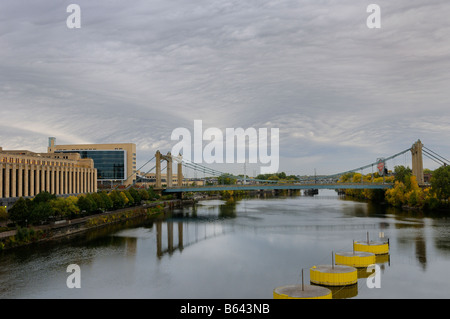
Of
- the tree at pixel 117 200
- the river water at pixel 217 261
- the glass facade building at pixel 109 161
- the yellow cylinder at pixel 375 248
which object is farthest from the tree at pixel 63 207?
the glass facade building at pixel 109 161

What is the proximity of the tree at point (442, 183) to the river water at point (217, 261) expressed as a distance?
24.8 ft

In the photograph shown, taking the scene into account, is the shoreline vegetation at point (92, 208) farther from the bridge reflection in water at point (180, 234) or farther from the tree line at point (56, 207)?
the bridge reflection in water at point (180, 234)

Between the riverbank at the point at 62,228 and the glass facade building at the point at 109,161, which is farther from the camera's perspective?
the glass facade building at the point at 109,161

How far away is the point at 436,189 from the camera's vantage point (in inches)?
1610

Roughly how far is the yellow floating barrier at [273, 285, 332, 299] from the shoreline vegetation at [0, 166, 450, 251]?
1592 cm

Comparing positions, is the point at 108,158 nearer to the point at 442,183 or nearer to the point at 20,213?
the point at 20,213

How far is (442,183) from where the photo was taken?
39.9 metres

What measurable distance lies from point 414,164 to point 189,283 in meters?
44.0

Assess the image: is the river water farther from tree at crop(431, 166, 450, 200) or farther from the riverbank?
tree at crop(431, 166, 450, 200)

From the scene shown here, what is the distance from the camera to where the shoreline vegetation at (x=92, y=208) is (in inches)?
980

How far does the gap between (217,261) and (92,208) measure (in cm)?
1622

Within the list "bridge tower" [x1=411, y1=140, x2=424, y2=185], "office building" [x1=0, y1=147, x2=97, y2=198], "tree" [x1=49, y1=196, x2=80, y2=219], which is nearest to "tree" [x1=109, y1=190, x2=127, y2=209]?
"office building" [x1=0, y1=147, x2=97, y2=198]

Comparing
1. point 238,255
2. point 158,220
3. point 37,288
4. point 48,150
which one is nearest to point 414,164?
point 158,220

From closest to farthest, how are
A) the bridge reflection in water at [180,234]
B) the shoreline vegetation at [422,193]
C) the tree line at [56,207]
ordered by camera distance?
the bridge reflection in water at [180,234]
the tree line at [56,207]
the shoreline vegetation at [422,193]
